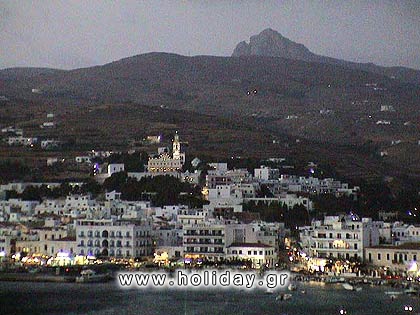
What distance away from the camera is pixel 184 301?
17500mm

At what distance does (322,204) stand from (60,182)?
6670mm

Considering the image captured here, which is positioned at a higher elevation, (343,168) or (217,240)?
(343,168)

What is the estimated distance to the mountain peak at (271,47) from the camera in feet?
260

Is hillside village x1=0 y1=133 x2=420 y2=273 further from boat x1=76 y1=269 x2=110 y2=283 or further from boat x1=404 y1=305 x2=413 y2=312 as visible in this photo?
boat x1=404 y1=305 x2=413 y2=312

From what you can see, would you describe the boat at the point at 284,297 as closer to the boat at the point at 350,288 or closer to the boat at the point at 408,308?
the boat at the point at 350,288

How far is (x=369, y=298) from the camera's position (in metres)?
17.6

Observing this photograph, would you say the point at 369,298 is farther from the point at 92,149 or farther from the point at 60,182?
the point at 92,149

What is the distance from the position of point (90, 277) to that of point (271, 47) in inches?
2386

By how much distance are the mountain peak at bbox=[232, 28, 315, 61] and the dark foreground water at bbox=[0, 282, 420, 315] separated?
60295 mm

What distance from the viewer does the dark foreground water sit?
16.3m

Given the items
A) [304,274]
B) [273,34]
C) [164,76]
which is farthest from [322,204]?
[273,34]


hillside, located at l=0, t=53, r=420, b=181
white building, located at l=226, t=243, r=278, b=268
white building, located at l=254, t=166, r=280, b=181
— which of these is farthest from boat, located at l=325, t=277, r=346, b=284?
hillside, located at l=0, t=53, r=420, b=181

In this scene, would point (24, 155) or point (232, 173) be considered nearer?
point (232, 173)

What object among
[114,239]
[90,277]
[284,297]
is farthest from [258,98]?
[284,297]
